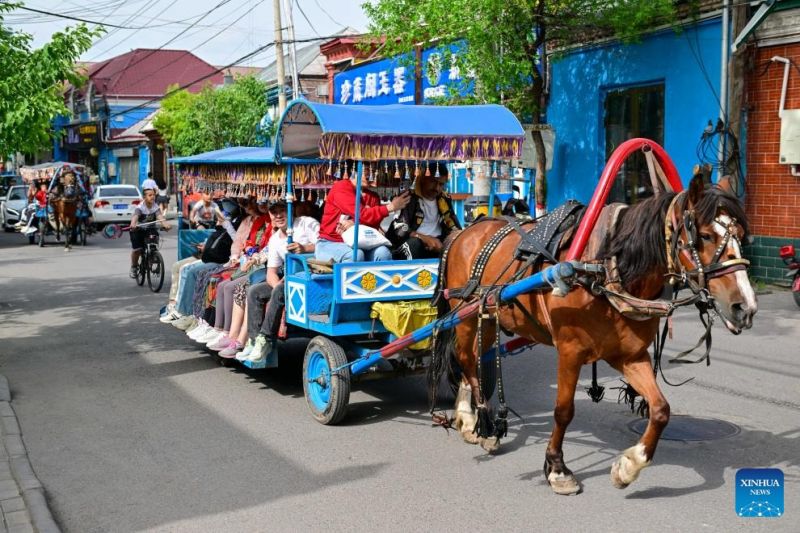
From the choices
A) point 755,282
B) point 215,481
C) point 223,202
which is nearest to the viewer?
point 215,481

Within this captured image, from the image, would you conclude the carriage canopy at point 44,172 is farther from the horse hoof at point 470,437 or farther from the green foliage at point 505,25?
the horse hoof at point 470,437

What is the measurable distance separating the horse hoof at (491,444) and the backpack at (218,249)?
4.96m

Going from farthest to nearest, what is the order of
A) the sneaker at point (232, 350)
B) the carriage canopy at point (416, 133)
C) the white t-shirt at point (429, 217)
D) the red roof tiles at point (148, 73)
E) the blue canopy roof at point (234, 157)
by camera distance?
the red roof tiles at point (148, 73), the blue canopy roof at point (234, 157), the sneaker at point (232, 350), the white t-shirt at point (429, 217), the carriage canopy at point (416, 133)

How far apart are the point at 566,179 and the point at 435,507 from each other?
14.7m

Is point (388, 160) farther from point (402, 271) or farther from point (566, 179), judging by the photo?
point (566, 179)

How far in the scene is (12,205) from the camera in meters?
33.0

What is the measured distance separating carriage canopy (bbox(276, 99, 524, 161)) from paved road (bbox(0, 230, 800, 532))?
219cm

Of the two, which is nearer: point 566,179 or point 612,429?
point 612,429

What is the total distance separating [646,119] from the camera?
17.4 meters

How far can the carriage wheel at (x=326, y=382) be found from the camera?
7.20m

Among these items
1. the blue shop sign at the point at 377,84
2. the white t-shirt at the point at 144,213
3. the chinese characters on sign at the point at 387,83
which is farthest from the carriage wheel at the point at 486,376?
the blue shop sign at the point at 377,84

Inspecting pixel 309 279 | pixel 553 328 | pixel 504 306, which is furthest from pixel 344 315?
pixel 553 328

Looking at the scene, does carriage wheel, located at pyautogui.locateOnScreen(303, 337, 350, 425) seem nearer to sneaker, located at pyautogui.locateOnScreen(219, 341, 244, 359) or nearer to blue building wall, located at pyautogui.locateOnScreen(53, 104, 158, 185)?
sneaker, located at pyautogui.locateOnScreen(219, 341, 244, 359)

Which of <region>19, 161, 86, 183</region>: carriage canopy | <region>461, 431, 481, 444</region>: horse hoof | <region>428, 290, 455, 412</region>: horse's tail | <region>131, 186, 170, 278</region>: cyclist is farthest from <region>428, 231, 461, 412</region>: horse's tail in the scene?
<region>19, 161, 86, 183</region>: carriage canopy
